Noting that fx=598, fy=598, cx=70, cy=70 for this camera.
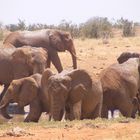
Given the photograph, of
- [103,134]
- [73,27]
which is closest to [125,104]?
[103,134]

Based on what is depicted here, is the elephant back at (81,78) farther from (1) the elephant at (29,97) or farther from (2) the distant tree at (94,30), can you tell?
(2) the distant tree at (94,30)

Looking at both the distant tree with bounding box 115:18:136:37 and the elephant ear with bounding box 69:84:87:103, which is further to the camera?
the distant tree with bounding box 115:18:136:37

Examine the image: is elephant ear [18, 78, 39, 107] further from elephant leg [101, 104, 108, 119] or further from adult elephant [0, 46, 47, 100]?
adult elephant [0, 46, 47, 100]

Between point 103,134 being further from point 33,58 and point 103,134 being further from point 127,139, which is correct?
point 33,58

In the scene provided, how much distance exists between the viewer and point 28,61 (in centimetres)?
1451

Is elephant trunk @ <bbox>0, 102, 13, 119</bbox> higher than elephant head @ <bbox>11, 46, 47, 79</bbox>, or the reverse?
elephant head @ <bbox>11, 46, 47, 79</bbox>

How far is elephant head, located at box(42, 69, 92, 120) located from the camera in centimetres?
1041

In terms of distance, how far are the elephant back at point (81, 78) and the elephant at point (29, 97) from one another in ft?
3.25

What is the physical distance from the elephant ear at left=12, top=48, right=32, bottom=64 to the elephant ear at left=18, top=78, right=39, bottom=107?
2.46 metres

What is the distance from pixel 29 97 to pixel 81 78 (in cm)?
141

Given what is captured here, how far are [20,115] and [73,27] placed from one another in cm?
2219

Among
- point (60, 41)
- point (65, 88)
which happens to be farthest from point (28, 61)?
point (65, 88)

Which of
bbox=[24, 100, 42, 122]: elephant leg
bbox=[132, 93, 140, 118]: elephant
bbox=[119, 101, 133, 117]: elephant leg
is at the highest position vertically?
bbox=[24, 100, 42, 122]: elephant leg

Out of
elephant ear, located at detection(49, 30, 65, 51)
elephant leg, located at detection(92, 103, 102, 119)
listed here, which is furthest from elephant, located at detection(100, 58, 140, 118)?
elephant ear, located at detection(49, 30, 65, 51)
